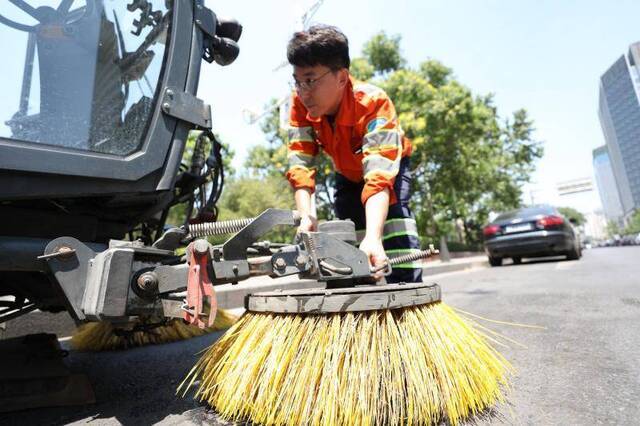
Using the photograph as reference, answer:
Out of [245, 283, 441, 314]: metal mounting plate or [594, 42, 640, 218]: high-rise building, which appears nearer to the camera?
[245, 283, 441, 314]: metal mounting plate

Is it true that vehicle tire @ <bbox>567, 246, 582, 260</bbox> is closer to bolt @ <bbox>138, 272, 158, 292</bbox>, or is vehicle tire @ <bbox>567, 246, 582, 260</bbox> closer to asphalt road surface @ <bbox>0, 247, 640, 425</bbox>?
asphalt road surface @ <bbox>0, 247, 640, 425</bbox>

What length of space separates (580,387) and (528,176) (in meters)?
23.2

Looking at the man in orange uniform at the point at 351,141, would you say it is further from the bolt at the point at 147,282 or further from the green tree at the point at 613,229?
the green tree at the point at 613,229

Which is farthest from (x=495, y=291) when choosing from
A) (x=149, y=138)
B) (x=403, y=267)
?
(x=149, y=138)

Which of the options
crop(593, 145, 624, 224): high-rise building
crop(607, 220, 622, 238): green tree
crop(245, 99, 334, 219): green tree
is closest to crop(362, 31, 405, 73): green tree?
crop(245, 99, 334, 219): green tree

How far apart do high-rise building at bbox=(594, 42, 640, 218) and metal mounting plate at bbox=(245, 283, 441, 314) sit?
350 ft

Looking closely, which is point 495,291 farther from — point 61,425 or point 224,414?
point 61,425

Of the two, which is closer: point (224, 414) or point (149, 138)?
point (224, 414)

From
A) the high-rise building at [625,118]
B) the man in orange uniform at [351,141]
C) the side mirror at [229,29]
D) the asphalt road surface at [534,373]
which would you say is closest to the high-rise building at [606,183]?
the high-rise building at [625,118]

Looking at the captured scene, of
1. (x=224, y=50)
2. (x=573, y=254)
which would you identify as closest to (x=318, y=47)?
(x=224, y=50)

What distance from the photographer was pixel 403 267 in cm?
Result: 203

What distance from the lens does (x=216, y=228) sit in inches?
49.9

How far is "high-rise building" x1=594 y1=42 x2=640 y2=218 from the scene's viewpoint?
3437 inches

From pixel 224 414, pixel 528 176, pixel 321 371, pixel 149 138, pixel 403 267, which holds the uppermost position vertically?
pixel 528 176
